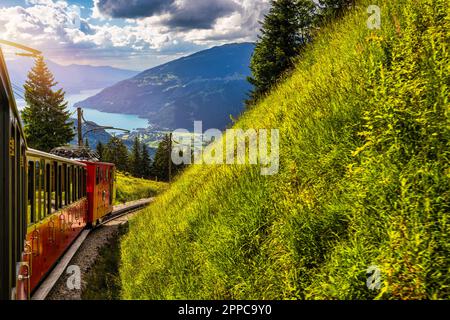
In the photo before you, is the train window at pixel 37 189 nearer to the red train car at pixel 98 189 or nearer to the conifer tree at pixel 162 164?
the red train car at pixel 98 189

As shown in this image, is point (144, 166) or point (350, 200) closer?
point (350, 200)

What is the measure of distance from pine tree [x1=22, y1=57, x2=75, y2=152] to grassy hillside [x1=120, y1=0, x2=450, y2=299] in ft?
154

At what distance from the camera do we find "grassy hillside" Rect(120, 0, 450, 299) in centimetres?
309

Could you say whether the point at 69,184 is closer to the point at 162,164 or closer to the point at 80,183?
the point at 80,183

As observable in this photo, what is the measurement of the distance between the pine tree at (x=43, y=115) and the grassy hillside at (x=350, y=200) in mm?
46983

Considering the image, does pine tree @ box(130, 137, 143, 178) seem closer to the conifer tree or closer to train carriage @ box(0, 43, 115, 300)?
the conifer tree

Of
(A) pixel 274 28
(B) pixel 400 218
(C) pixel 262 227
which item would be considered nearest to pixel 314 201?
(C) pixel 262 227

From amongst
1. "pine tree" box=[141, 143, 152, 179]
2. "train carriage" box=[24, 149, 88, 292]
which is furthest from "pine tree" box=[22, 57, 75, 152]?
"pine tree" box=[141, 143, 152, 179]

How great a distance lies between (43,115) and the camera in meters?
49.8

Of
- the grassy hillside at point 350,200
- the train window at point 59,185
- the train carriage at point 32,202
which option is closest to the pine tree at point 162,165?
the train carriage at point 32,202

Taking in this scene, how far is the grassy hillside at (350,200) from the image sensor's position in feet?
10.1

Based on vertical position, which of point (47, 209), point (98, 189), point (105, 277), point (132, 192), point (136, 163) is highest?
point (136, 163)

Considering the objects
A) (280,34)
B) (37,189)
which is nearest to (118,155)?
(280,34)

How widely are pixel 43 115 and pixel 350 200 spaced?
53.3m
